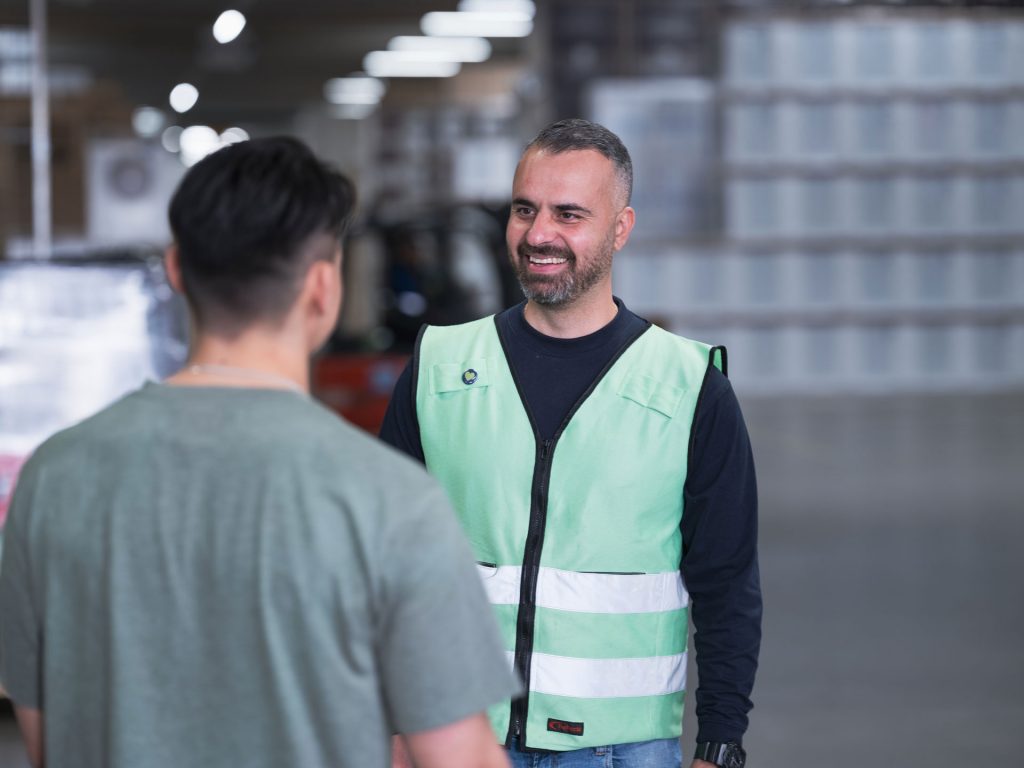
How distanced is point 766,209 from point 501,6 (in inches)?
147

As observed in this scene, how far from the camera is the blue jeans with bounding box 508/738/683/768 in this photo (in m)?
2.12

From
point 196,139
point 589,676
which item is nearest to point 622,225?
Answer: point 589,676

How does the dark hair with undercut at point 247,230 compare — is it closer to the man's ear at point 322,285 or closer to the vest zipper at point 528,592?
the man's ear at point 322,285

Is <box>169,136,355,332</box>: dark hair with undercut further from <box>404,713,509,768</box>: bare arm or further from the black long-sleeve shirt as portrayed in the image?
the black long-sleeve shirt

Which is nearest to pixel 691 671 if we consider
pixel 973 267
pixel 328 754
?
pixel 328 754

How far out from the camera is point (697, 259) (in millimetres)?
15602

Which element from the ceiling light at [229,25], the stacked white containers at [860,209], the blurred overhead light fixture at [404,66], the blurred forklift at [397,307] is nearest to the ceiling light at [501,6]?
the stacked white containers at [860,209]

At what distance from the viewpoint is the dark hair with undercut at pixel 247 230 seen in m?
1.36

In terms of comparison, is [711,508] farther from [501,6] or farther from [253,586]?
[501,6]

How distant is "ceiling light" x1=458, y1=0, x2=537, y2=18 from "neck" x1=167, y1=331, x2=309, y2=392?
1485 cm

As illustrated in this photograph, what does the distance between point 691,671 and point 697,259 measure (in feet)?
34.8

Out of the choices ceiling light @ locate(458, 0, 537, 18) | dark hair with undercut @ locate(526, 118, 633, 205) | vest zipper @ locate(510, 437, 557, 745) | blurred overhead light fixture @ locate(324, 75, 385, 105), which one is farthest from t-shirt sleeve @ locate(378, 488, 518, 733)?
blurred overhead light fixture @ locate(324, 75, 385, 105)

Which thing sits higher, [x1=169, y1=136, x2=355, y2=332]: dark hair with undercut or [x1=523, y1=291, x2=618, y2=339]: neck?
[x1=169, y1=136, x2=355, y2=332]: dark hair with undercut

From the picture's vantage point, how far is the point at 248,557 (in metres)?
1.30
